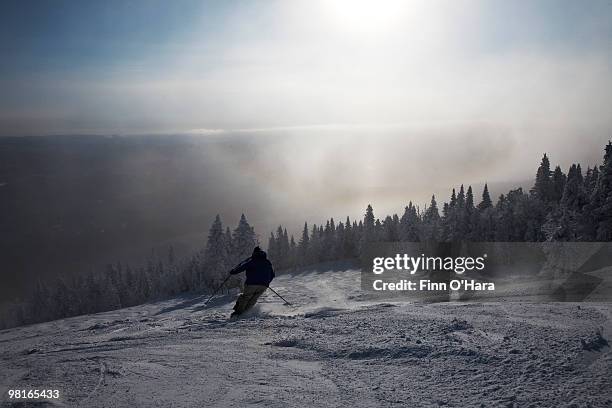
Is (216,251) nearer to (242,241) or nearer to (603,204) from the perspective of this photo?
(242,241)

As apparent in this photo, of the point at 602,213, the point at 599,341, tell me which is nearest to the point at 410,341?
the point at 599,341

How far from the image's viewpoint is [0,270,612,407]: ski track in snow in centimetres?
546

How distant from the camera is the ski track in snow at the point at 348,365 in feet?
17.9

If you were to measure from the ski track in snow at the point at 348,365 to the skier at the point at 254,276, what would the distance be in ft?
14.6

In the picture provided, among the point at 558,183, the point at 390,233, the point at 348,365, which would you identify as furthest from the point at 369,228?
the point at 348,365

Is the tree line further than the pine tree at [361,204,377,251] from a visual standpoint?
No

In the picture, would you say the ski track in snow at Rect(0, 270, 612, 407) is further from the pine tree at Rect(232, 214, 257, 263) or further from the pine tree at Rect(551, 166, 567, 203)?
the pine tree at Rect(551, 166, 567, 203)

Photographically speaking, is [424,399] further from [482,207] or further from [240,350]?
[482,207]

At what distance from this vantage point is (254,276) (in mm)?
14953

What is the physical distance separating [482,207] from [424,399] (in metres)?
91.3

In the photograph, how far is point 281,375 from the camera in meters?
6.45

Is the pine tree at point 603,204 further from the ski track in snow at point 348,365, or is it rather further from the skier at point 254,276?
the skier at point 254,276

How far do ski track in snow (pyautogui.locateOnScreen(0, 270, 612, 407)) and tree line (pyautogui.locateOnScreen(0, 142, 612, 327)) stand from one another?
40455 millimetres

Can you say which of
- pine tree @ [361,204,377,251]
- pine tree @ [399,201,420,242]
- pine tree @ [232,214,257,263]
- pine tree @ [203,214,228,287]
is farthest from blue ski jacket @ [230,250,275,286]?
pine tree @ [361,204,377,251]
